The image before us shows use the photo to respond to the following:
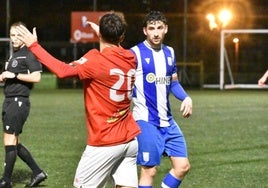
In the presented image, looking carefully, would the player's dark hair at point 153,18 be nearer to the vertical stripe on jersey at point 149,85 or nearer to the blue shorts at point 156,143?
the vertical stripe on jersey at point 149,85

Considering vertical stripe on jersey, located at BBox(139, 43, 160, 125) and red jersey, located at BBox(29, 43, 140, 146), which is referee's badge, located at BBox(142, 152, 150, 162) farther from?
red jersey, located at BBox(29, 43, 140, 146)

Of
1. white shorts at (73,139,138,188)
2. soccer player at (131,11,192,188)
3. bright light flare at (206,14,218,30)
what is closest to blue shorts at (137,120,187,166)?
soccer player at (131,11,192,188)

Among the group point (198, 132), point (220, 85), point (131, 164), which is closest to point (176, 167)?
point (131, 164)

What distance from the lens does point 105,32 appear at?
5.51 m

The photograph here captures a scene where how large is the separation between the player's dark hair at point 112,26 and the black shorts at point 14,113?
2991 mm

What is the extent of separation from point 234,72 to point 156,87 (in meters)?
30.9

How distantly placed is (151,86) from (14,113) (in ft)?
6.32

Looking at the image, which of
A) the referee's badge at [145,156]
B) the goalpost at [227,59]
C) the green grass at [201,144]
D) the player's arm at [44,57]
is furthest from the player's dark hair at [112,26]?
the goalpost at [227,59]

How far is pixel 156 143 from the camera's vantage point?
7.07m

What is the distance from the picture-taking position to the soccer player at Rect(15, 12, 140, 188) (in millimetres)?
5531

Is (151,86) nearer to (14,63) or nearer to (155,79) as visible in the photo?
(155,79)

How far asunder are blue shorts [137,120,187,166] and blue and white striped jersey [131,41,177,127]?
0.23 feet

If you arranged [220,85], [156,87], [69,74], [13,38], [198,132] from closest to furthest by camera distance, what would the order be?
[69,74], [156,87], [13,38], [198,132], [220,85]

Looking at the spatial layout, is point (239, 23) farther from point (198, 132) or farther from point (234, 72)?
point (198, 132)
